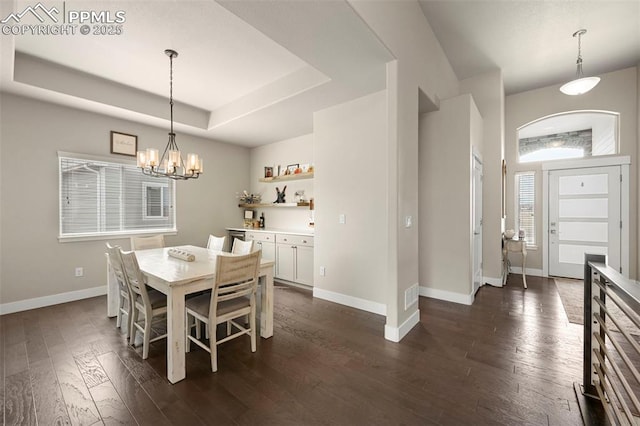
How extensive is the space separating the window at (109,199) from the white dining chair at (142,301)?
2.28 metres

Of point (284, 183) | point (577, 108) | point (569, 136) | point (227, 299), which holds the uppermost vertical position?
point (577, 108)

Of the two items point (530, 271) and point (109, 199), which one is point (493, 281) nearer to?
point (530, 271)

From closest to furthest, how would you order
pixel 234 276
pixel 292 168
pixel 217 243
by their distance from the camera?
pixel 234 276
pixel 217 243
pixel 292 168

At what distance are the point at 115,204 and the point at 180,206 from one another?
0.97m

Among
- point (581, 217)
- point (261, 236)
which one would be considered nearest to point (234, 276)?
point (261, 236)

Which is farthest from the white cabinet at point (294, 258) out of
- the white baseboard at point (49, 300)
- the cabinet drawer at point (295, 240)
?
the white baseboard at point (49, 300)

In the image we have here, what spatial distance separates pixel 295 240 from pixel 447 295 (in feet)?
7.90

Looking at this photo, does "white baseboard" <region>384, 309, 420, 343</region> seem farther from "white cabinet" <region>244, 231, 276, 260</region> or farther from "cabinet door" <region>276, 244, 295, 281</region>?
"white cabinet" <region>244, 231, 276, 260</region>

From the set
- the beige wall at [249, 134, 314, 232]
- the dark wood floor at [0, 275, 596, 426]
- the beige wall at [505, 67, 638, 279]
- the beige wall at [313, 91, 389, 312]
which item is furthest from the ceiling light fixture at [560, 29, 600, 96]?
the beige wall at [249, 134, 314, 232]

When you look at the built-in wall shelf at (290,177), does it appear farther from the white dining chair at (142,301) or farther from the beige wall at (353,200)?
the white dining chair at (142,301)

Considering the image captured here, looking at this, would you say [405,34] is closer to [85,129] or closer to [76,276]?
[85,129]

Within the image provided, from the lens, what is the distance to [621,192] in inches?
171

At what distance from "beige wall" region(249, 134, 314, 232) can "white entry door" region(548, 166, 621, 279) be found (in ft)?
15.1

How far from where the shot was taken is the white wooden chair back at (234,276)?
6.77 feet
